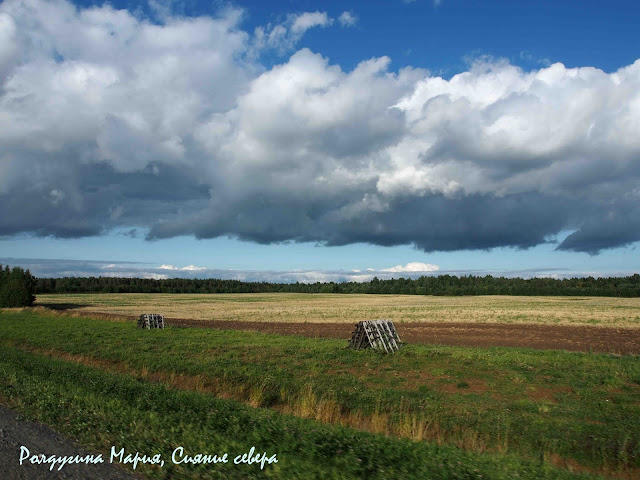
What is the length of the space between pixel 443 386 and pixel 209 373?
28.7ft

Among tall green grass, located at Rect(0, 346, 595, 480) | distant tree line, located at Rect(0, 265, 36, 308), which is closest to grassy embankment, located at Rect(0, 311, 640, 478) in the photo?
tall green grass, located at Rect(0, 346, 595, 480)

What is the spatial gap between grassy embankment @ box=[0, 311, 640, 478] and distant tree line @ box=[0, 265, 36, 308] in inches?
2132

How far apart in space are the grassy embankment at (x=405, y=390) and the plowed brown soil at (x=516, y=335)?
6.66m

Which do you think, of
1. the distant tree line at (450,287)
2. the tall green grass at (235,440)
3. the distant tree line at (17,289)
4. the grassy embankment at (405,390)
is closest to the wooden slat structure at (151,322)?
the grassy embankment at (405,390)

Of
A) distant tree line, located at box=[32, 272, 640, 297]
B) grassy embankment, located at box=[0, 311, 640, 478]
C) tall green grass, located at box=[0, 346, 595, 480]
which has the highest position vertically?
tall green grass, located at box=[0, 346, 595, 480]

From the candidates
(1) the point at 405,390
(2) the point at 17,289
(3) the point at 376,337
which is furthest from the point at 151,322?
(2) the point at 17,289

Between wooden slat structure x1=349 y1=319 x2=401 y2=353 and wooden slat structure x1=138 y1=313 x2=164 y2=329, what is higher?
wooden slat structure x1=349 y1=319 x2=401 y2=353

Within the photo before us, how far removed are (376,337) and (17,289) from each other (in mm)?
69880

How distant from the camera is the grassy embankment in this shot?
1015 centimetres

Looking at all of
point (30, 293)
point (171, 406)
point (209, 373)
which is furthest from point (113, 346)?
point (30, 293)

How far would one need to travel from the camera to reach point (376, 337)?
23016 mm

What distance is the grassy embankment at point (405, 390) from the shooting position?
10.1 m

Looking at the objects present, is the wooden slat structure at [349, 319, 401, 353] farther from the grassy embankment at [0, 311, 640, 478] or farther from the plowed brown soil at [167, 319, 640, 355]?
the plowed brown soil at [167, 319, 640, 355]

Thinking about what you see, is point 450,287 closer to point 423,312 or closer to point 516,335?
point 423,312
